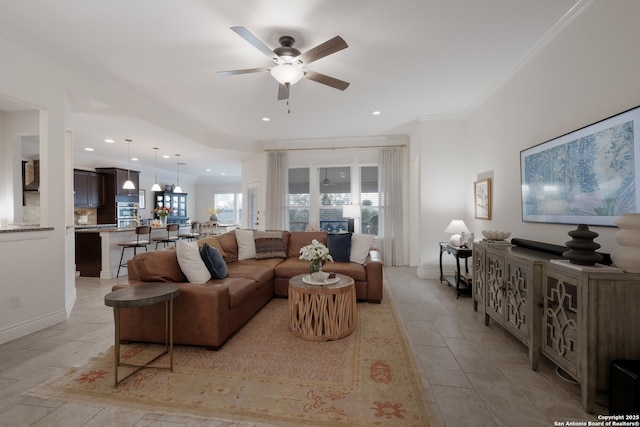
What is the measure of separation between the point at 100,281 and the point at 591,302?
6.38 metres

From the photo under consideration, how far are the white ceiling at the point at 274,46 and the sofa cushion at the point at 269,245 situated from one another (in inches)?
81.8

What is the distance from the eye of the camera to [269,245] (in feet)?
14.8

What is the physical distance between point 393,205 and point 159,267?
187 inches

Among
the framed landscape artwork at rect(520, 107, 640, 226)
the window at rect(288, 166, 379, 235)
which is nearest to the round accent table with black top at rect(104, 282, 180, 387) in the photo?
the framed landscape artwork at rect(520, 107, 640, 226)

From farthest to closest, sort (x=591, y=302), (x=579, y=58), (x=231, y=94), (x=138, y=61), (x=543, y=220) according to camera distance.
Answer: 1. (x=231, y=94)
2. (x=138, y=61)
3. (x=543, y=220)
4. (x=579, y=58)
5. (x=591, y=302)

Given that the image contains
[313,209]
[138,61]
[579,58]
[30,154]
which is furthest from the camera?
[313,209]

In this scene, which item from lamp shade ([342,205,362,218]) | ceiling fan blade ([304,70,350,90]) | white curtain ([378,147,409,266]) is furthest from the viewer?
white curtain ([378,147,409,266])

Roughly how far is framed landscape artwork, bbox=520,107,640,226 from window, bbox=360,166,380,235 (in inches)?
146

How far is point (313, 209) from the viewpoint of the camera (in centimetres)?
682

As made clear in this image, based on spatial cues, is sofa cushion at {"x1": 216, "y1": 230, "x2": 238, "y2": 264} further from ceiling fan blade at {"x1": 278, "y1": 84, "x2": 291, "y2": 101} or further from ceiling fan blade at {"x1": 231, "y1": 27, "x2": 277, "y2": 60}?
ceiling fan blade at {"x1": 231, "y1": 27, "x2": 277, "y2": 60}

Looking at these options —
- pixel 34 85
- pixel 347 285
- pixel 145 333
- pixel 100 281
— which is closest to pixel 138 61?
pixel 34 85

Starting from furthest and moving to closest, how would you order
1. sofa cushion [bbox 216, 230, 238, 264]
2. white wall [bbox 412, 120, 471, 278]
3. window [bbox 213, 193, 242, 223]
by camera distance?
window [bbox 213, 193, 242, 223], white wall [bbox 412, 120, 471, 278], sofa cushion [bbox 216, 230, 238, 264]

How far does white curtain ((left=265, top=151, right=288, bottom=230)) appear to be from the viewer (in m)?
6.73

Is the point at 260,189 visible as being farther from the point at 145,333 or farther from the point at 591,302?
the point at 591,302
